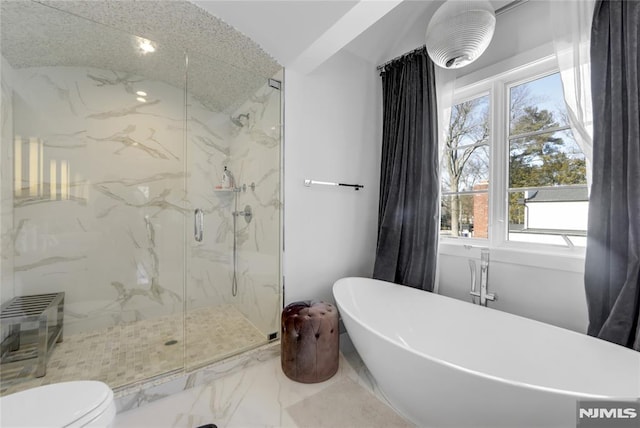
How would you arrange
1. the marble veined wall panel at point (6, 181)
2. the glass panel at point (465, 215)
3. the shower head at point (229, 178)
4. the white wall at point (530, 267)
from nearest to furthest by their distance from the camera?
1. the white wall at point (530, 267)
2. the marble veined wall panel at point (6, 181)
3. the glass panel at point (465, 215)
4. the shower head at point (229, 178)

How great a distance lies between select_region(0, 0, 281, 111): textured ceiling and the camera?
158cm

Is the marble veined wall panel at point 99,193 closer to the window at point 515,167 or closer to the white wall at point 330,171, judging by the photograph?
the white wall at point 330,171

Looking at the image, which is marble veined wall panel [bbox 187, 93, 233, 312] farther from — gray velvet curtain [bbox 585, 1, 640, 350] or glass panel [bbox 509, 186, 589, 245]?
gray velvet curtain [bbox 585, 1, 640, 350]

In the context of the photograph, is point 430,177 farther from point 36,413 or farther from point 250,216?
point 36,413

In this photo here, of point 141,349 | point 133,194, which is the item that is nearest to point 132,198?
point 133,194

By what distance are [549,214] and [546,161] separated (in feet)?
1.13

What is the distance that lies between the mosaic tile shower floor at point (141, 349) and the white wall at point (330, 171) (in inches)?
23.8

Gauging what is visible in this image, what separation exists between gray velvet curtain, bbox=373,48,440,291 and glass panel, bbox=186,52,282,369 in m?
0.95

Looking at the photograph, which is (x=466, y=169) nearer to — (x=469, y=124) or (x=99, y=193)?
(x=469, y=124)

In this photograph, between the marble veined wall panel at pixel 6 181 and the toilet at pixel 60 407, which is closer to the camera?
the toilet at pixel 60 407

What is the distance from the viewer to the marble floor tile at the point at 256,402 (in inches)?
53.2

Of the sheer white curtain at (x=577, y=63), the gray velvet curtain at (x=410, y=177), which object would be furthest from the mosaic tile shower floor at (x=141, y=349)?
the sheer white curtain at (x=577, y=63)

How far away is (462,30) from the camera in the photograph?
47.4 inches

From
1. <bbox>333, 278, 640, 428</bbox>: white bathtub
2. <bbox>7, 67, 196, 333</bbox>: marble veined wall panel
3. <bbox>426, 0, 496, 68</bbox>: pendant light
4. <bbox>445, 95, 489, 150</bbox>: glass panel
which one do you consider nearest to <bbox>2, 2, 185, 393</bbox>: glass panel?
<bbox>7, 67, 196, 333</bbox>: marble veined wall panel
